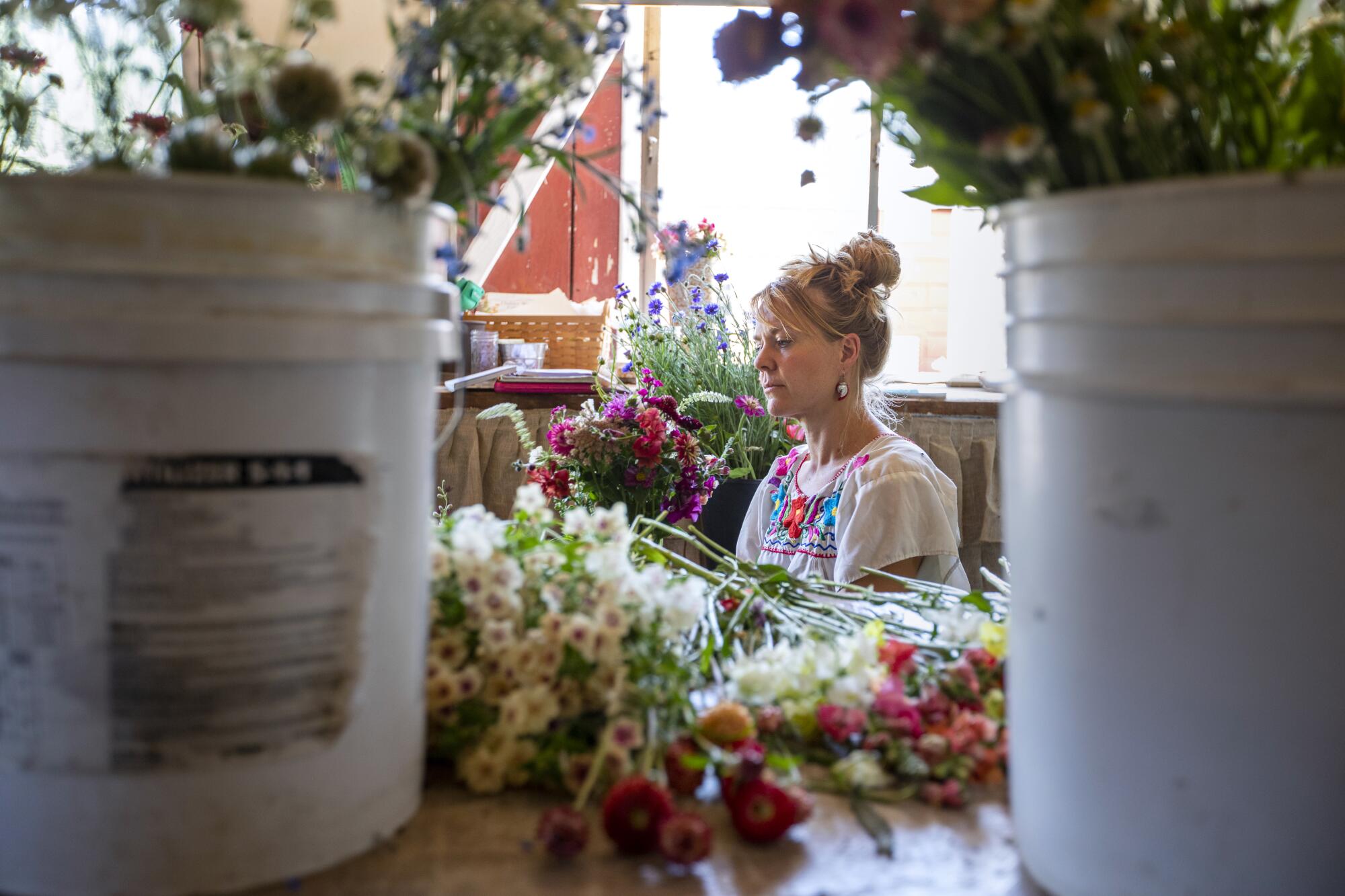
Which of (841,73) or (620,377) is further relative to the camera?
(620,377)

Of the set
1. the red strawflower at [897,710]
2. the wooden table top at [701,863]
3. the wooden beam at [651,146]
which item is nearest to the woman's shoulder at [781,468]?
the wooden beam at [651,146]

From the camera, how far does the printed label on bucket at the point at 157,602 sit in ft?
1.41

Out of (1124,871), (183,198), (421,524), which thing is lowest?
(1124,871)

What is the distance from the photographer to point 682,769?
0.57 m

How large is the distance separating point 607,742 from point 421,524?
0.16 m


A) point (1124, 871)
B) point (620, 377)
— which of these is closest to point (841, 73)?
point (1124, 871)

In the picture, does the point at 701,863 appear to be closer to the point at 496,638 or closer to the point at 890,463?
the point at 496,638

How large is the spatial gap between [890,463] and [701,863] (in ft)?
4.85

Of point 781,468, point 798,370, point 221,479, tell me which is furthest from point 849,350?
point 221,479

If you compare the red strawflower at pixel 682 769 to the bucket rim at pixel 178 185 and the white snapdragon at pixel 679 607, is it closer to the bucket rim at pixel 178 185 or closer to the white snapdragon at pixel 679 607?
the white snapdragon at pixel 679 607

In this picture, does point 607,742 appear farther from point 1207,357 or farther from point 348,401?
point 1207,357

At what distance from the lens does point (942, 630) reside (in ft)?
2.55

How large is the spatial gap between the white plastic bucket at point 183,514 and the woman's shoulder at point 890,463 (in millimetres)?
1538

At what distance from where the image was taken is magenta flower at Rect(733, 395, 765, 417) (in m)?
2.59
